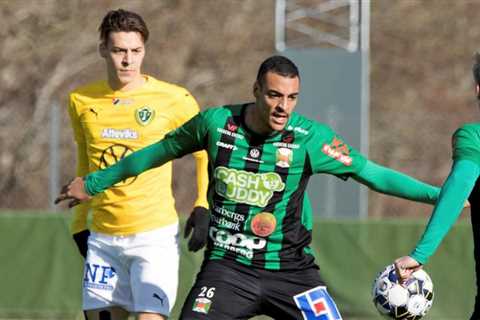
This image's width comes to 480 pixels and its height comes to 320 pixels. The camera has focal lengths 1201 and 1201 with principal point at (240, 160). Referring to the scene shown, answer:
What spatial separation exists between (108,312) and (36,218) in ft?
19.6

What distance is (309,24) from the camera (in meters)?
28.8

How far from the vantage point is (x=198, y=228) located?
23.2 feet

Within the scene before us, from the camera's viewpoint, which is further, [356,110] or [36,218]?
[356,110]

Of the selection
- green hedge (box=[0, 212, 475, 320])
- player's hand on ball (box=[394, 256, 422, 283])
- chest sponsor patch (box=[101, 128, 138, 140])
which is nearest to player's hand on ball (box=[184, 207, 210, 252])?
chest sponsor patch (box=[101, 128, 138, 140])

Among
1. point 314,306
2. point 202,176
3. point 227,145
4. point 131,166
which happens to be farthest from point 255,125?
point 202,176

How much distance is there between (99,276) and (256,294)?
1.27 m

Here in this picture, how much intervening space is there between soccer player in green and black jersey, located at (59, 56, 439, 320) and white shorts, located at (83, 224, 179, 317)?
75 centimetres

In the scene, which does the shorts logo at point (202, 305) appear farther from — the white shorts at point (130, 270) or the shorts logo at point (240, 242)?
the white shorts at point (130, 270)

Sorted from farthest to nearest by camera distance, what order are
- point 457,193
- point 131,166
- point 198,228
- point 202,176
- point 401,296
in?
1. point 202,176
2. point 198,228
3. point 131,166
4. point 401,296
5. point 457,193

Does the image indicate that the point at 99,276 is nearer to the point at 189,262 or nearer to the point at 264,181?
the point at 264,181

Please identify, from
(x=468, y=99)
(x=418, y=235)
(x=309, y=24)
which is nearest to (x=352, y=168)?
(x=418, y=235)

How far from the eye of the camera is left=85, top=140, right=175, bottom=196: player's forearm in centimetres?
649

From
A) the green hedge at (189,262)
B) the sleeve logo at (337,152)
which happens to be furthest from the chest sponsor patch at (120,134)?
the green hedge at (189,262)

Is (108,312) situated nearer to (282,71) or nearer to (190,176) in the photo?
(282,71)
